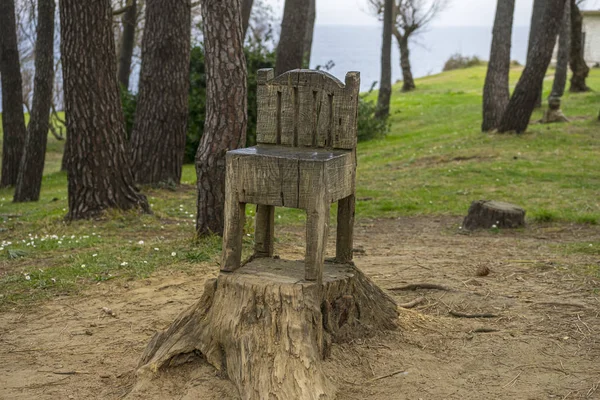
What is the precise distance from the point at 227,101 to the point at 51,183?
10893 millimetres

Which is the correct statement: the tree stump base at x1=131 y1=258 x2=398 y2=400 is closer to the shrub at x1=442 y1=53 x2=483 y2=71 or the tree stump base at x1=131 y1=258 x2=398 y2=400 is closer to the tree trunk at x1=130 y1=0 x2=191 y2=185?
the tree trunk at x1=130 y1=0 x2=191 y2=185

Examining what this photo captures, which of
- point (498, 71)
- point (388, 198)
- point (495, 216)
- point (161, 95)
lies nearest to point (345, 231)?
point (495, 216)

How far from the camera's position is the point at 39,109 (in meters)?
14.1

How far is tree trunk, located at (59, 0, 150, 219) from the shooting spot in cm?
970

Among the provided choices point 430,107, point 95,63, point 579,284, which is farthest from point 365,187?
point 430,107

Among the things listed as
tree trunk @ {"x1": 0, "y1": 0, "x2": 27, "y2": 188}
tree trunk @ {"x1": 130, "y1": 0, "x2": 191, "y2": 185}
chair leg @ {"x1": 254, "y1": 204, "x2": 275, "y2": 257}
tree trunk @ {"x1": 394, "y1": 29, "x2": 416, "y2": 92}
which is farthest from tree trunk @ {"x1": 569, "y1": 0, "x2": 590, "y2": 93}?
chair leg @ {"x1": 254, "y1": 204, "x2": 275, "y2": 257}

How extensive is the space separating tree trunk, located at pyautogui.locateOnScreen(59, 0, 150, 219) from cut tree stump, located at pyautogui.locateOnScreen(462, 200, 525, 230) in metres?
4.77

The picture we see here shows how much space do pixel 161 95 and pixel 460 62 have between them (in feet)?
122

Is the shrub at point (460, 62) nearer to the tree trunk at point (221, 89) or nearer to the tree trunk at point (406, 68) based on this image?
the tree trunk at point (406, 68)

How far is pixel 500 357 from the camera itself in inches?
195

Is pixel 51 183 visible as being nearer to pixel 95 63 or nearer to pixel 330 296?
pixel 95 63

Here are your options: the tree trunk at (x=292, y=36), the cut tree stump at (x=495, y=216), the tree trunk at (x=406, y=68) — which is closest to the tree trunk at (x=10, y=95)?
the tree trunk at (x=292, y=36)

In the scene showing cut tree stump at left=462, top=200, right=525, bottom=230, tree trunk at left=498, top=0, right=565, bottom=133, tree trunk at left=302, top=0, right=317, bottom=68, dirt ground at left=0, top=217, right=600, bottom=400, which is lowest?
dirt ground at left=0, top=217, right=600, bottom=400

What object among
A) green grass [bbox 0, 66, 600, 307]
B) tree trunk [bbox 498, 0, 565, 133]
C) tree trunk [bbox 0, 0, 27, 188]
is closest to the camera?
green grass [bbox 0, 66, 600, 307]
